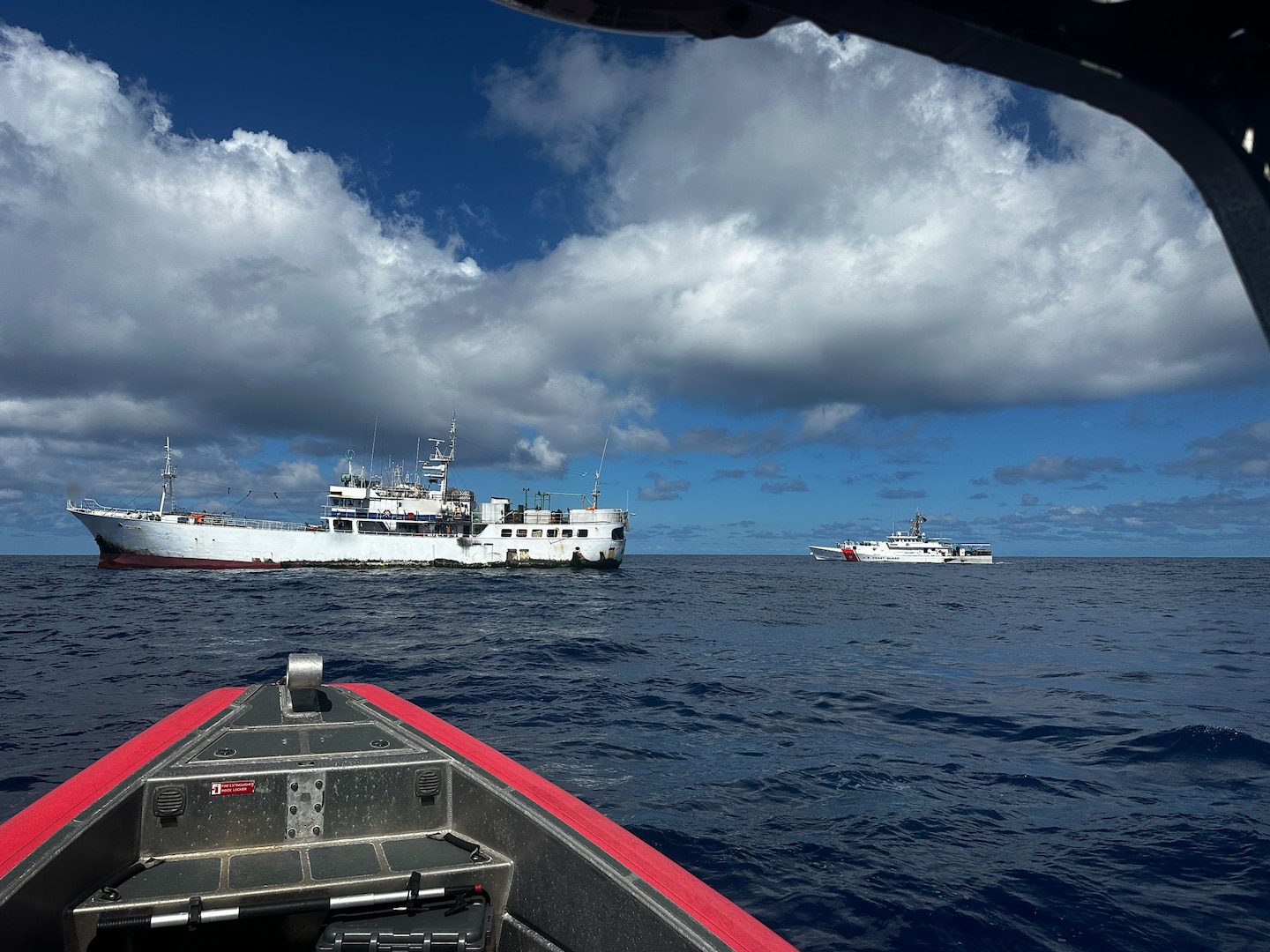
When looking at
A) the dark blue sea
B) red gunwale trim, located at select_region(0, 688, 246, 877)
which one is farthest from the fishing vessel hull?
red gunwale trim, located at select_region(0, 688, 246, 877)

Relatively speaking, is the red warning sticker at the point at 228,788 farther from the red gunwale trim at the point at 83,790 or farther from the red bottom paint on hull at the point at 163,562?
the red bottom paint on hull at the point at 163,562

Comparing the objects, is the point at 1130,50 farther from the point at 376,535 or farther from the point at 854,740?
the point at 376,535

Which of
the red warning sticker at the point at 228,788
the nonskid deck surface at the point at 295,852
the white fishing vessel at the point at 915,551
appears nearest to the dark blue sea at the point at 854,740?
the nonskid deck surface at the point at 295,852

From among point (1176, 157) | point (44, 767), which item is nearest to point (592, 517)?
point (44, 767)

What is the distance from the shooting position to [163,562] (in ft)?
183

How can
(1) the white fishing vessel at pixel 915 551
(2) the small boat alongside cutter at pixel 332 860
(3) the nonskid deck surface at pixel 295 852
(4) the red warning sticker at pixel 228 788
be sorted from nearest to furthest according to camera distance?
1. (2) the small boat alongside cutter at pixel 332 860
2. (3) the nonskid deck surface at pixel 295 852
3. (4) the red warning sticker at pixel 228 788
4. (1) the white fishing vessel at pixel 915 551

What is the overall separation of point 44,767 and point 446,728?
18.6 feet

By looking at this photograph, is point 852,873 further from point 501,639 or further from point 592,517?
point 592,517

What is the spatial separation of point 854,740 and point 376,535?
54.5m

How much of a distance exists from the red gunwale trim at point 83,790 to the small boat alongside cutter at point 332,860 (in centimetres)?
2

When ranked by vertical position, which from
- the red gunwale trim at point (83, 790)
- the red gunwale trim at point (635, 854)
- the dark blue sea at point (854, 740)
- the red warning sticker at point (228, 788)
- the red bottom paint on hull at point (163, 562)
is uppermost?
the red gunwale trim at point (83, 790)

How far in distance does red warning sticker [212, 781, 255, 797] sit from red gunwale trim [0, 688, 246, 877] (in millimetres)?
531

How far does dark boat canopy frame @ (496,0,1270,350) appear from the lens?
59.3 inches

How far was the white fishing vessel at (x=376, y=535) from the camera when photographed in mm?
54781
